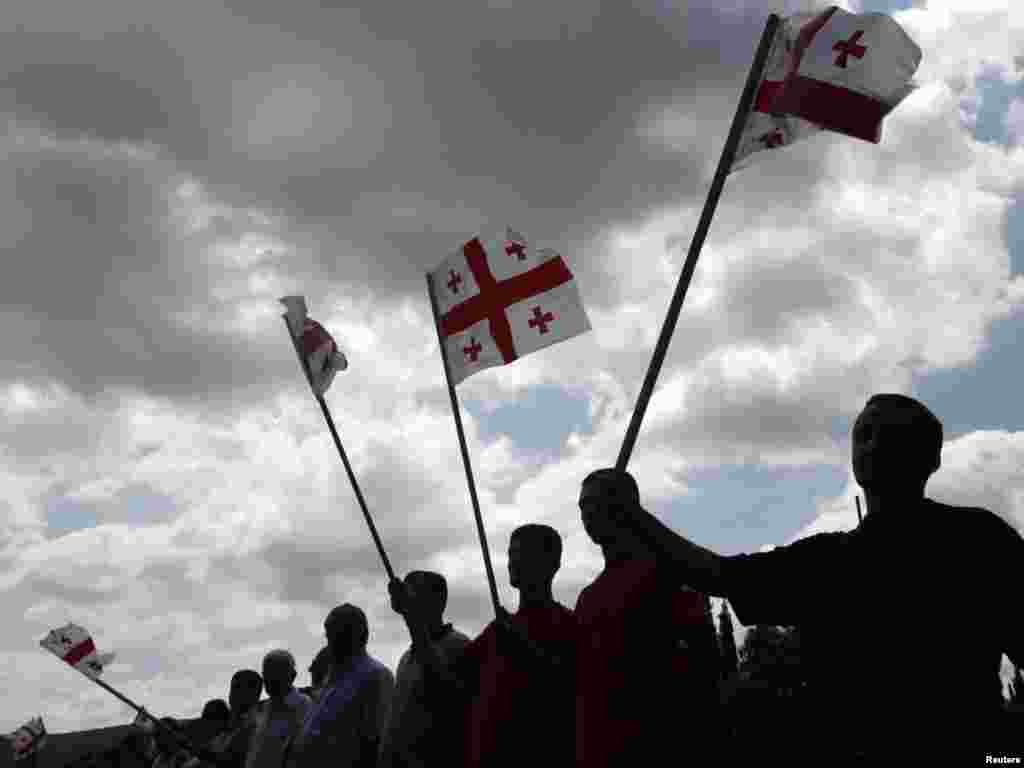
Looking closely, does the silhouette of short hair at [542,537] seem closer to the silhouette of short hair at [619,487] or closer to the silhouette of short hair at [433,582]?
the silhouette of short hair at [433,582]

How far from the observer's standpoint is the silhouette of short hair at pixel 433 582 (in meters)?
6.29

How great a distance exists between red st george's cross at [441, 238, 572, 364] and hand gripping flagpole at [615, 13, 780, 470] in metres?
2.45

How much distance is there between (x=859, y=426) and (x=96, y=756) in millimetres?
21020

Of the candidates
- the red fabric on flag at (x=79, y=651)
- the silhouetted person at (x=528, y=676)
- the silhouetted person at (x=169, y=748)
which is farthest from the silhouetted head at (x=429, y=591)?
the red fabric on flag at (x=79, y=651)

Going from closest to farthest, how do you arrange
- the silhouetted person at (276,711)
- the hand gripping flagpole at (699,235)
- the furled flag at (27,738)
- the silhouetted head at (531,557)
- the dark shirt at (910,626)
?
the dark shirt at (910,626), the hand gripping flagpole at (699,235), the silhouetted head at (531,557), the silhouetted person at (276,711), the furled flag at (27,738)

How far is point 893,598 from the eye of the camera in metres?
2.44

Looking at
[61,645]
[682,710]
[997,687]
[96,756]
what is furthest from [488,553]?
[96,756]

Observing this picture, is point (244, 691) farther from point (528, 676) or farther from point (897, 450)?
point (897, 450)

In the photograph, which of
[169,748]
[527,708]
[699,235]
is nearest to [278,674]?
[527,708]

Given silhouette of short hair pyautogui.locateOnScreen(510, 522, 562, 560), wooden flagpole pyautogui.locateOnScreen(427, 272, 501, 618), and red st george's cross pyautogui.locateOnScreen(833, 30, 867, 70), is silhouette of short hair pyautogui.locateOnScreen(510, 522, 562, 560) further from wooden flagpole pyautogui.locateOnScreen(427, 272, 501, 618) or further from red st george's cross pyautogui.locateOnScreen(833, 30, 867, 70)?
red st george's cross pyautogui.locateOnScreen(833, 30, 867, 70)

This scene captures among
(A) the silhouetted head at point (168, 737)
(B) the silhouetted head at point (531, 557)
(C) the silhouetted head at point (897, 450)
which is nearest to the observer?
(C) the silhouetted head at point (897, 450)

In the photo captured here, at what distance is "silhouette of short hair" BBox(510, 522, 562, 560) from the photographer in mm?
5262

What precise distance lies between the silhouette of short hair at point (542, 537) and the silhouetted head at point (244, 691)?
4.60 m

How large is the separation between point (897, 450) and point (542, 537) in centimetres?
288
